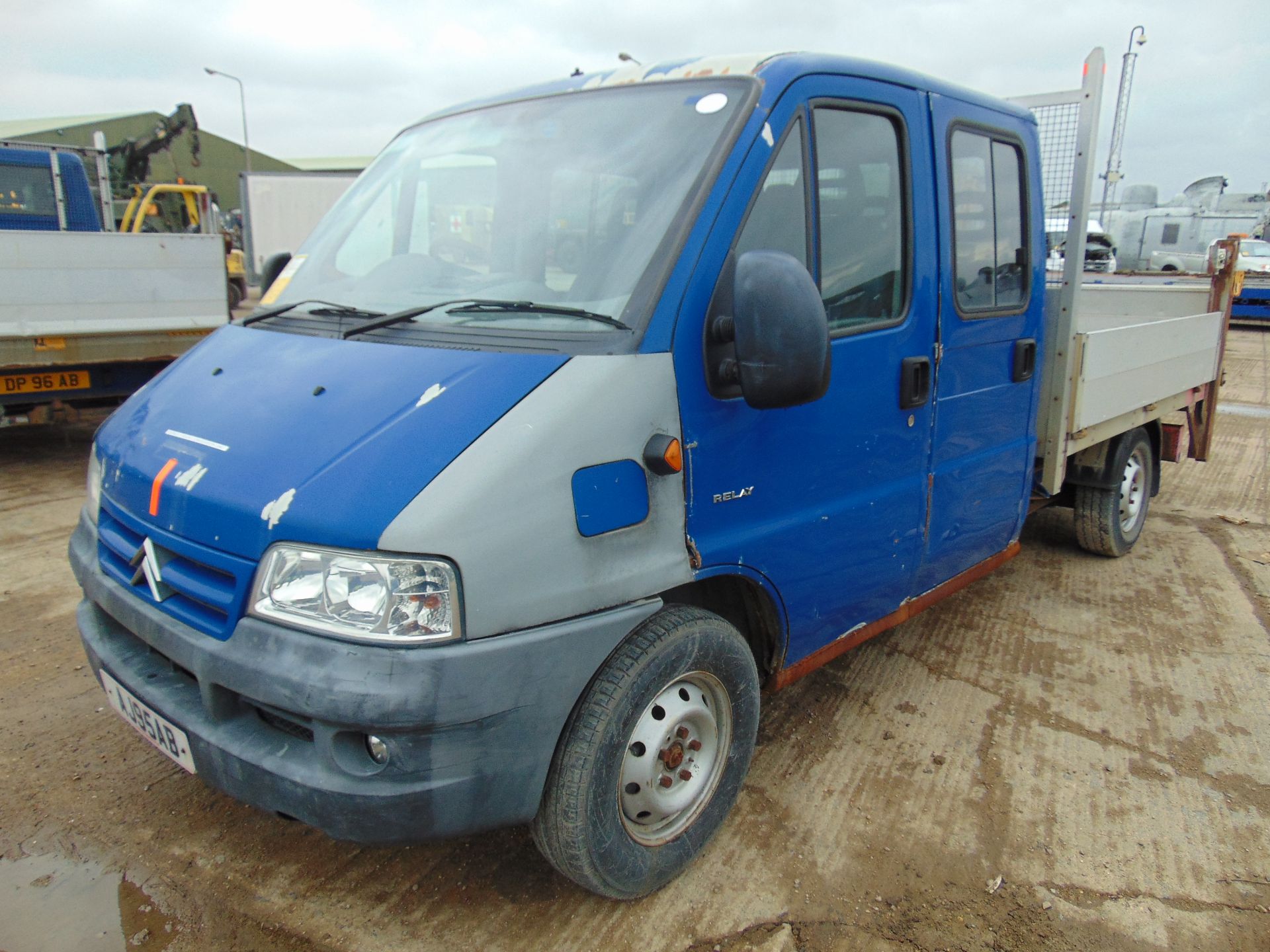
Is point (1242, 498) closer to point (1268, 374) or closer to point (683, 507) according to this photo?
point (683, 507)

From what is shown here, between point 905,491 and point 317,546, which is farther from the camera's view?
point 905,491

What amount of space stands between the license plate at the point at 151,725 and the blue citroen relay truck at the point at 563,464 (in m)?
0.01

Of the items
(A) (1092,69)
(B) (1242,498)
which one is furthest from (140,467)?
(B) (1242,498)

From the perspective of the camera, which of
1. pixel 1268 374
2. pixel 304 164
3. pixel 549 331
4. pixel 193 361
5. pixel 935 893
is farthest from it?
pixel 304 164

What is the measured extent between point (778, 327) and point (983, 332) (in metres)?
1.58

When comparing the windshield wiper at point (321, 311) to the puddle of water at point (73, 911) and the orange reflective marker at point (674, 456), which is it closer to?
the orange reflective marker at point (674, 456)

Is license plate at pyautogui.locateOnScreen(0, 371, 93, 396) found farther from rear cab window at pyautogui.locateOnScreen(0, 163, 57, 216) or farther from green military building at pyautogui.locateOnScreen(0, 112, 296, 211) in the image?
green military building at pyautogui.locateOnScreen(0, 112, 296, 211)

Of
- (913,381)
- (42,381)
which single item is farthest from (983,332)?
(42,381)

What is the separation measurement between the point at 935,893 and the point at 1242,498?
576cm

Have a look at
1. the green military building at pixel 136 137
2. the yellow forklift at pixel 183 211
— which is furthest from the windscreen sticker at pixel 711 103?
the green military building at pixel 136 137

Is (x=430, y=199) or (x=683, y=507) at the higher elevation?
(x=430, y=199)

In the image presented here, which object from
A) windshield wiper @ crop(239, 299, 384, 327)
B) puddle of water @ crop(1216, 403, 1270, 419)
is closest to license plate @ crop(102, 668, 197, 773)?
windshield wiper @ crop(239, 299, 384, 327)

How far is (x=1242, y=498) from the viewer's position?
683cm

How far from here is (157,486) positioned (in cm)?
234
